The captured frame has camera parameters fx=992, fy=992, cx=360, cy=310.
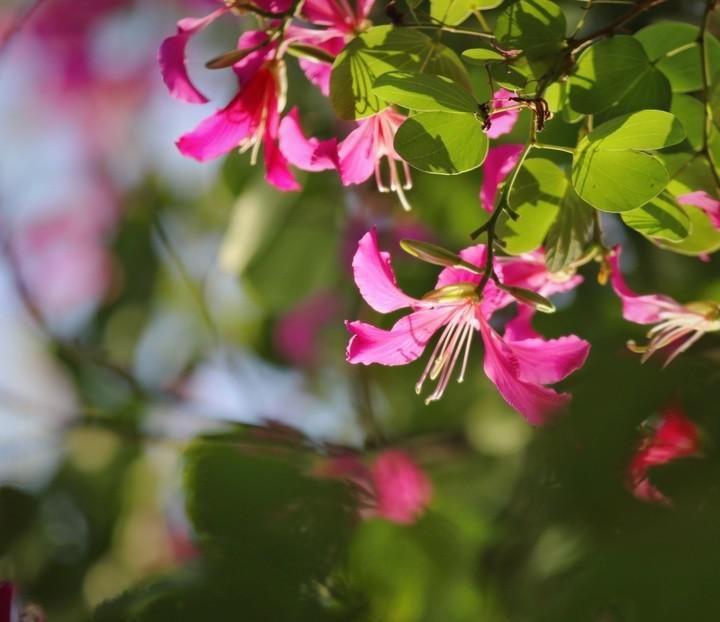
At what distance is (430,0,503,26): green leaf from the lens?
47 cm

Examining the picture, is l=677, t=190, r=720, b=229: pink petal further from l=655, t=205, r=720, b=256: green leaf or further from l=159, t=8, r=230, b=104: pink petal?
l=159, t=8, r=230, b=104: pink petal

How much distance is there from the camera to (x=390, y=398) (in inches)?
49.4

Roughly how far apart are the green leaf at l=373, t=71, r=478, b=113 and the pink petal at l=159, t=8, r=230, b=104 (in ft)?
0.48

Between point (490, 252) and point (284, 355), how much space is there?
0.95m

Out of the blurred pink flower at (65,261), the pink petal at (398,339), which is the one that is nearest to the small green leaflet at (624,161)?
the pink petal at (398,339)

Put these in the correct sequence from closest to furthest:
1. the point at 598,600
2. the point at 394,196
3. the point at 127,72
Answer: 1. the point at 598,600
2. the point at 394,196
3. the point at 127,72

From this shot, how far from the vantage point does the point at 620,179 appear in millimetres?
441

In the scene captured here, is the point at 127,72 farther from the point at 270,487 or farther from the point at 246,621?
the point at 246,621

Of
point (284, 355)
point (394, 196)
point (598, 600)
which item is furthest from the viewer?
point (284, 355)

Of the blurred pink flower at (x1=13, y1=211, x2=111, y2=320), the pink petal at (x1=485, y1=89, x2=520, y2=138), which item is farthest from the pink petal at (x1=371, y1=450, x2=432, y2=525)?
the blurred pink flower at (x1=13, y1=211, x2=111, y2=320)

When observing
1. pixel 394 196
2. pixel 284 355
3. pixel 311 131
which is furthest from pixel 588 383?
pixel 284 355

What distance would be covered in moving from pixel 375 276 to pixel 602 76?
0.14 meters

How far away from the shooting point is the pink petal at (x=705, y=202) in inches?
Result: 19.4

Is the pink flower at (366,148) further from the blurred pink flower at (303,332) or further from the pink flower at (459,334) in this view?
the blurred pink flower at (303,332)
